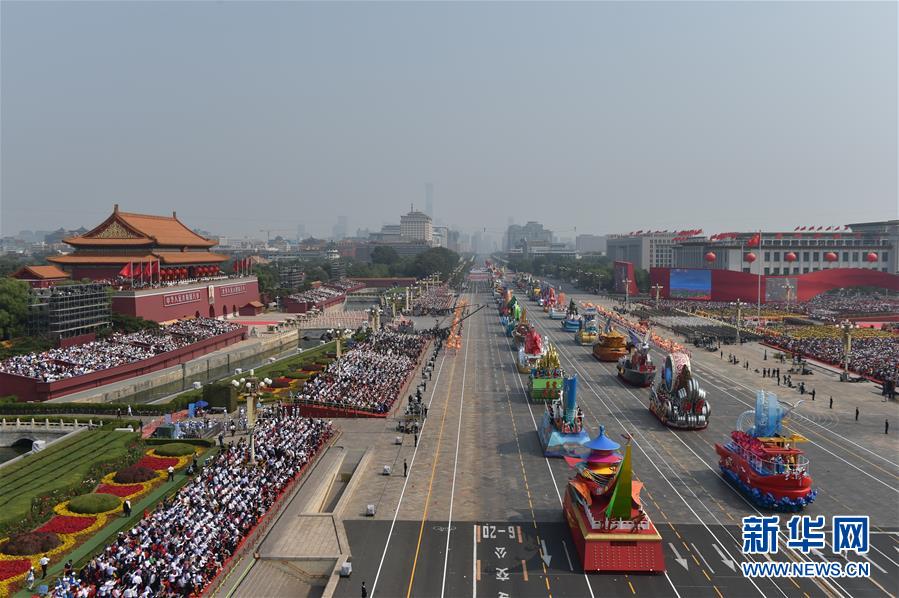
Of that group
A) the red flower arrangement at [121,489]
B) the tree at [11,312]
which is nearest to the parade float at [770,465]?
the red flower arrangement at [121,489]

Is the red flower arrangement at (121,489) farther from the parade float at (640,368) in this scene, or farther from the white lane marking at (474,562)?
the parade float at (640,368)

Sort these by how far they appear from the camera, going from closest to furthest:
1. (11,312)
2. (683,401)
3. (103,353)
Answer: (683,401) < (103,353) < (11,312)

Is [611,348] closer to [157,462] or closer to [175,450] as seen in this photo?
[175,450]

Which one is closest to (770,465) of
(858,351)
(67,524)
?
(67,524)

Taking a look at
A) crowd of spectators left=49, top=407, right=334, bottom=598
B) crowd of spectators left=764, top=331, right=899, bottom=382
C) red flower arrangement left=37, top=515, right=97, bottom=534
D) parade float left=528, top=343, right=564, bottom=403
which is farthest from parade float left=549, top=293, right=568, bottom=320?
red flower arrangement left=37, top=515, right=97, bottom=534

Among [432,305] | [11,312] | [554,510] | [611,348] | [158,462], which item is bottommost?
[554,510]

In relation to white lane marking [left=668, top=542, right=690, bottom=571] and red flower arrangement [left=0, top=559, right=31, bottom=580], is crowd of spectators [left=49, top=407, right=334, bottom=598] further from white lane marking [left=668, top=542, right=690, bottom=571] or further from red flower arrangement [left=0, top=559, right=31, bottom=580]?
white lane marking [left=668, top=542, right=690, bottom=571]
